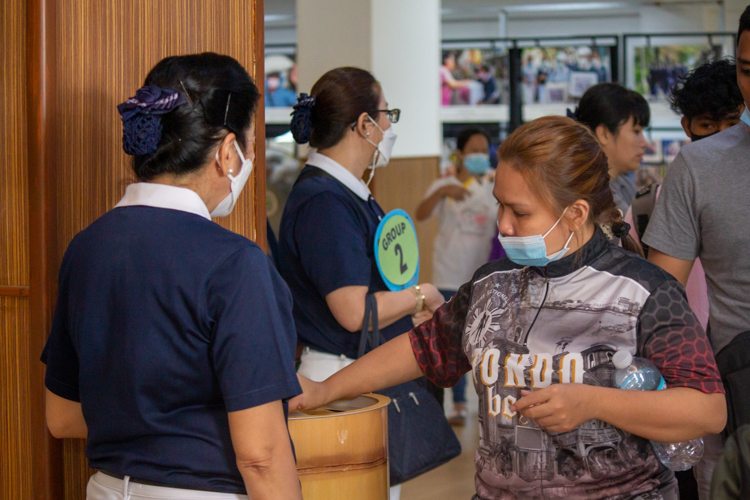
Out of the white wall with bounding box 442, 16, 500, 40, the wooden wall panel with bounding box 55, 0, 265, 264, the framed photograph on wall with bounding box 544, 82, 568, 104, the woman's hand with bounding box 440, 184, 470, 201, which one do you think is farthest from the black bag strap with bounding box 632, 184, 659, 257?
the white wall with bounding box 442, 16, 500, 40

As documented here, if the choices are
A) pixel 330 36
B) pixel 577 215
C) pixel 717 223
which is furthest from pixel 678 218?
pixel 330 36

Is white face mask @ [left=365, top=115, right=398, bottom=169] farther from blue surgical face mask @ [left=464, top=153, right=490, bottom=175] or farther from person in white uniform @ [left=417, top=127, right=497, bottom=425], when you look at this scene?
blue surgical face mask @ [left=464, top=153, right=490, bottom=175]

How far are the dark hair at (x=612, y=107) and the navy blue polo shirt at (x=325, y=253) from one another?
1.09 m

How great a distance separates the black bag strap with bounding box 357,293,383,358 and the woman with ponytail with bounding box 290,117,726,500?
0.56 meters

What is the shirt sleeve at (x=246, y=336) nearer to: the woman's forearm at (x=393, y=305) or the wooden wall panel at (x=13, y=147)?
the wooden wall panel at (x=13, y=147)

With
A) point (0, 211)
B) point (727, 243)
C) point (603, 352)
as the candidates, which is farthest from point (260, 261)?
point (727, 243)

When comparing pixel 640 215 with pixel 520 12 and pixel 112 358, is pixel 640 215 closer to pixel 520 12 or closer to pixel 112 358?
pixel 112 358

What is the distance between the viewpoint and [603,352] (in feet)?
4.25

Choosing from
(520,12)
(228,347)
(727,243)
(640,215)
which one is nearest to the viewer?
(228,347)

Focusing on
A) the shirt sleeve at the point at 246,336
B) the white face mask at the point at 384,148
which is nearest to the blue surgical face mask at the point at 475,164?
the white face mask at the point at 384,148

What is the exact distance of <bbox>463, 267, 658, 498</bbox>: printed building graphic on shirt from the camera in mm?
1281

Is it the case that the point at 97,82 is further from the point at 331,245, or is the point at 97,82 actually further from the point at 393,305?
the point at 393,305

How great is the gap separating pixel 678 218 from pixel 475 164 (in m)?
3.31

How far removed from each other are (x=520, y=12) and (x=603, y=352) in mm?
10057
